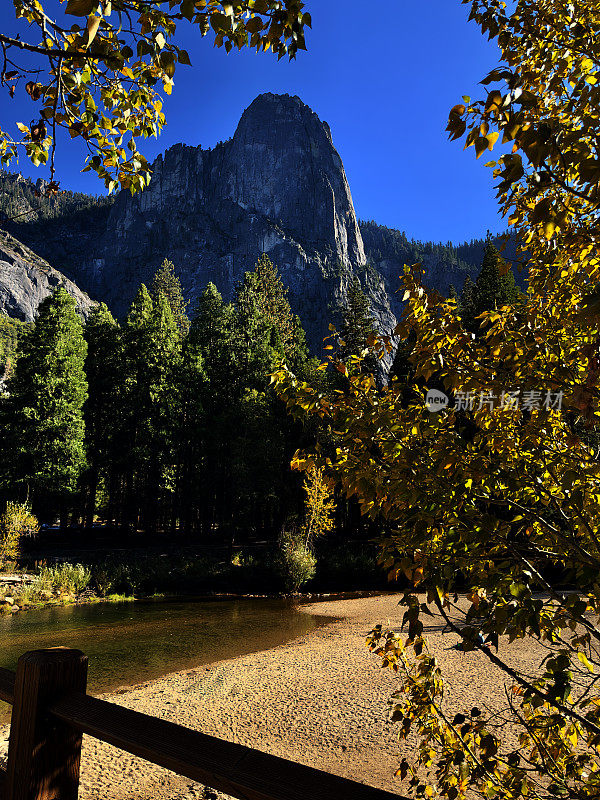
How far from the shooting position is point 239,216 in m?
116

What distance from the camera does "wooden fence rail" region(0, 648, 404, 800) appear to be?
946mm

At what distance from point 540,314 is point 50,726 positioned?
96.5 inches

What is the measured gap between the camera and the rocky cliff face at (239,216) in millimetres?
113188

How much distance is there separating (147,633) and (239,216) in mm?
115281

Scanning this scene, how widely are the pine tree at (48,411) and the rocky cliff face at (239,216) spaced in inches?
3389

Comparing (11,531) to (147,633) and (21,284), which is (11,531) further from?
(21,284)

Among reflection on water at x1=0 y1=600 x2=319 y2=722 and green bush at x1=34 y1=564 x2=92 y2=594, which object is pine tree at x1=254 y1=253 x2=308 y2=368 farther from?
reflection on water at x1=0 y1=600 x2=319 y2=722

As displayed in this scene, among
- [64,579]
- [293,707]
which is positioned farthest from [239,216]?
[293,707]

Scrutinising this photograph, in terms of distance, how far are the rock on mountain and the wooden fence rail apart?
99.4 meters

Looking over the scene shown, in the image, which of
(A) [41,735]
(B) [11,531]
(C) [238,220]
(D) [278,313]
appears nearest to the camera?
(A) [41,735]

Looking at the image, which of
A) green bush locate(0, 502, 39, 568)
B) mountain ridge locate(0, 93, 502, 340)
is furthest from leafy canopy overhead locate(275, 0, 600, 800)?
mountain ridge locate(0, 93, 502, 340)

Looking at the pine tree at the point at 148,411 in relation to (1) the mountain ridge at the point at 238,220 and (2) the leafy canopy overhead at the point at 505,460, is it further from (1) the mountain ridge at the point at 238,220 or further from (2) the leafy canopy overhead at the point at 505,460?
(1) the mountain ridge at the point at 238,220

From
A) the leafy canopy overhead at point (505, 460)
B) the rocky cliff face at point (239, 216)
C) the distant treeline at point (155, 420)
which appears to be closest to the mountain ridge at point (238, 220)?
the rocky cliff face at point (239, 216)

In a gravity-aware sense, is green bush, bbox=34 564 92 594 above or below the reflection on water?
above
